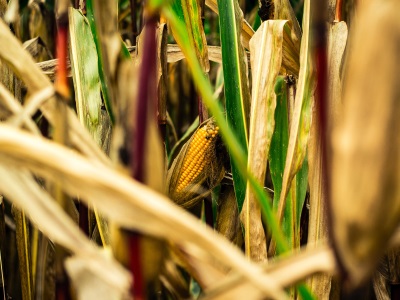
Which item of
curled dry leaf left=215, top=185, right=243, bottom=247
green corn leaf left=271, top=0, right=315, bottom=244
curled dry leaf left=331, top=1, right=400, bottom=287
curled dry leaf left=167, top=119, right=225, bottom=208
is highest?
curled dry leaf left=331, top=1, right=400, bottom=287

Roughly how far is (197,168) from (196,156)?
23mm

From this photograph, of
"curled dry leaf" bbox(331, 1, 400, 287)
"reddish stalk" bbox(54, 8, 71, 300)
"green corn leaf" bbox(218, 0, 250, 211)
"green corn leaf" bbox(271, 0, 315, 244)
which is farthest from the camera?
"green corn leaf" bbox(218, 0, 250, 211)

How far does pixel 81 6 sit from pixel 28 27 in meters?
0.60

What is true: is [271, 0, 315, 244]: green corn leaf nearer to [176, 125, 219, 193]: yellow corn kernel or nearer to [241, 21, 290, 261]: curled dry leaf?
[241, 21, 290, 261]: curled dry leaf

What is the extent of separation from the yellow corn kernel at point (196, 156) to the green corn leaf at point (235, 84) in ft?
0.18

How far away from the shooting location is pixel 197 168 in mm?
956

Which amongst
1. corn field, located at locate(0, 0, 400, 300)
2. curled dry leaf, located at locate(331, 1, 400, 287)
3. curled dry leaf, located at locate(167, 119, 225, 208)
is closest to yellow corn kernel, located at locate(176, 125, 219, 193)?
curled dry leaf, located at locate(167, 119, 225, 208)

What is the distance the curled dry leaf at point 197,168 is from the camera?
0.92 metres

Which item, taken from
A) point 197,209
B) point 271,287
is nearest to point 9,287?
point 197,209

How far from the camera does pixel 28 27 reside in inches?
60.9

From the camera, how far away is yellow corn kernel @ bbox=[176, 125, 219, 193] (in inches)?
35.7

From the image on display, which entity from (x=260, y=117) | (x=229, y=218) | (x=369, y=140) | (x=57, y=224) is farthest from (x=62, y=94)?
(x=229, y=218)

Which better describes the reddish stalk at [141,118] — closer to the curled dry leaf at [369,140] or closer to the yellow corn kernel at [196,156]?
the curled dry leaf at [369,140]

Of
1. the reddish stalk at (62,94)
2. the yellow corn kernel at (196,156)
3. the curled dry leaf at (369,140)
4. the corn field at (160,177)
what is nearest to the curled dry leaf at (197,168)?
the yellow corn kernel at (196,156)
